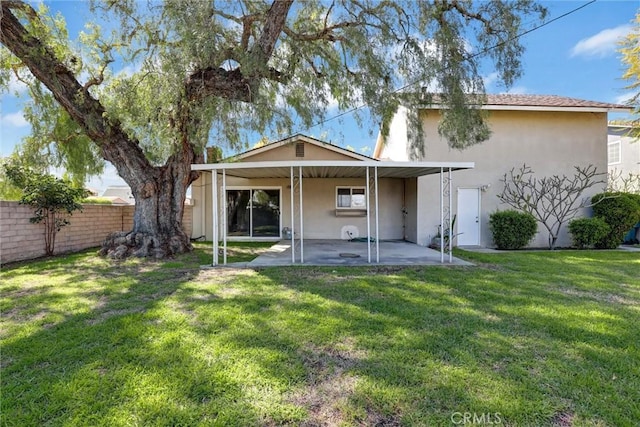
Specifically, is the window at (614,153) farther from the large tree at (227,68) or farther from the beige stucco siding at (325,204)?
the large tree at (227,68)

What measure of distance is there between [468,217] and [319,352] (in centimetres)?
1011

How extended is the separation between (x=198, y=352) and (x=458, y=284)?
469 centimetres

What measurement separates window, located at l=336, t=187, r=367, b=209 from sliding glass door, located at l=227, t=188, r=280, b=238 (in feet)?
8.41

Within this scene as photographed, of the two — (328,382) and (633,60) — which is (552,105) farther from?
(328,382)

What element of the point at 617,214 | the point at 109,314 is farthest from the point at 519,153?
the point at 109,314

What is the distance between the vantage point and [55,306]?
16.1 feet

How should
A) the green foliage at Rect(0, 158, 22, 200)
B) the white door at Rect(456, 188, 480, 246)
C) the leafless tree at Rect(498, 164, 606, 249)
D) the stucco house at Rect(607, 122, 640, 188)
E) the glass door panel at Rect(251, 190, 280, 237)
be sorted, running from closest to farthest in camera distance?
the green foliage at Rect(0, 158, 22, 200) → the leafless tree at Rect(498, 164, 606, 249) → the white door at Rect(456, 188, 480, 246) → the glass door panel at Rect(251, 190, 280, 237) → the stucco house at Rect(607, 122, 640, 188)

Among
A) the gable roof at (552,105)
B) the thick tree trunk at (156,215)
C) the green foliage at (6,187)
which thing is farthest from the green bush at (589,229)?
the green foliage at (6,187)

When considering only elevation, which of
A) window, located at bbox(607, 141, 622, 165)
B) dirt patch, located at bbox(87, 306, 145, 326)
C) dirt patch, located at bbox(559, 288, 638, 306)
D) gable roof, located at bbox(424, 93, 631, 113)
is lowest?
dirt patch, located at bbox(559, 288, 638, 306)

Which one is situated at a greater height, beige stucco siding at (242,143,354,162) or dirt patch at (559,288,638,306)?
beige stucco siding at (242,143,354,162)

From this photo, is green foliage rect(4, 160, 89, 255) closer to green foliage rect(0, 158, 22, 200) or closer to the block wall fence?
the block wall fence

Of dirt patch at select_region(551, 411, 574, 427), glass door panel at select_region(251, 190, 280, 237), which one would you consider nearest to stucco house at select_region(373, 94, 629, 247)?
glass door panel at select_region(251, 190, 280, 237)

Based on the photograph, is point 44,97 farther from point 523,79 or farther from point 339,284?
point 523,79

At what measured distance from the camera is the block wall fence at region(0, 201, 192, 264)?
27.1 ft
